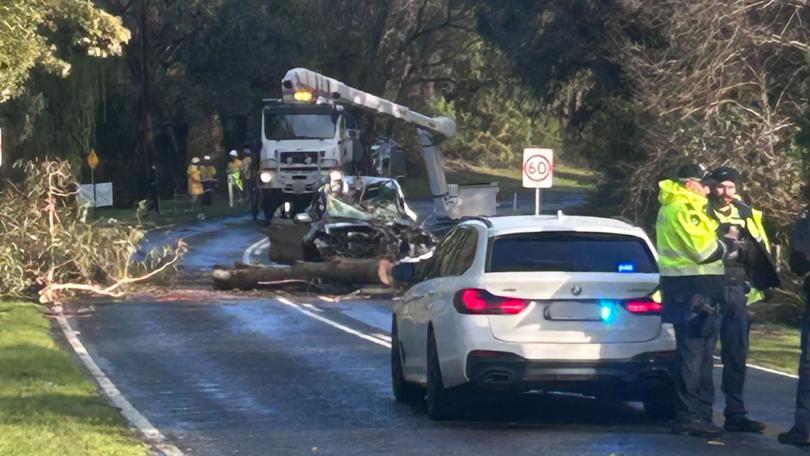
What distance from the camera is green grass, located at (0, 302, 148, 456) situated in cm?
1020

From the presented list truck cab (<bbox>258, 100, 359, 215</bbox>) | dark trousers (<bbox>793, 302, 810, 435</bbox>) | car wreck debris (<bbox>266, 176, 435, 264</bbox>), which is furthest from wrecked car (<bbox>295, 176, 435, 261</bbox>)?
dark trousers (<bbox>793, 302, 810, 435</bbox>)

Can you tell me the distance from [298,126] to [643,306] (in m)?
30.6

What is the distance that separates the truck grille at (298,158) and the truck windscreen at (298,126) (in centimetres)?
43

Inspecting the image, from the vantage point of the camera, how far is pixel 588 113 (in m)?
43.4

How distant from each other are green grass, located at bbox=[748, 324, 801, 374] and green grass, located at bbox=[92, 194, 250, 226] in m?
24.2

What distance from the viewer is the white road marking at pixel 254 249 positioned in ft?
106

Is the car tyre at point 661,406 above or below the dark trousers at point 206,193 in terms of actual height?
above

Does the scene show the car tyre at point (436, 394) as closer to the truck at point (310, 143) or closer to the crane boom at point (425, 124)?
the crane boom at point (425, 124)

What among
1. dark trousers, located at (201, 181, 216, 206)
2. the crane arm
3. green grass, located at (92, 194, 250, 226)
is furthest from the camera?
dark trousers, located at (201, 181, 216, 206)

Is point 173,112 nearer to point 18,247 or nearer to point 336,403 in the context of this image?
point 18,247

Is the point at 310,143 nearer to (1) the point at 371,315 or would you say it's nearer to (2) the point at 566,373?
(1) the point at 371,315

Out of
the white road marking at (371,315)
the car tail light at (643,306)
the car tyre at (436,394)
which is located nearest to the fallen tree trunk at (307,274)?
the white road marking at (371,315)

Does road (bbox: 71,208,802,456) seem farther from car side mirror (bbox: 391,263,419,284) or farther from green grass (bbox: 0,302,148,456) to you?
car side mirror (bbox: 391,263,419,284)

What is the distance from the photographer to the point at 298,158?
1607 inches
